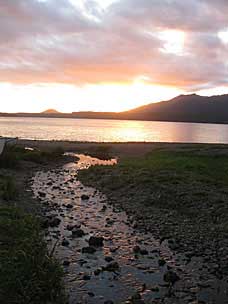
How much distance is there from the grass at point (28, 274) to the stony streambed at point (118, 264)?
111 centimetres

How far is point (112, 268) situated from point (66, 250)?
2280 mm

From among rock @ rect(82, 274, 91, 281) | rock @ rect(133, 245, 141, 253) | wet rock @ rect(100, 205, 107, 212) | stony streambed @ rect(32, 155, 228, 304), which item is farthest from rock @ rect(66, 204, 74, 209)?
rock @ rect(82, 274, 91, 281)

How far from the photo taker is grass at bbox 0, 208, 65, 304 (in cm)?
844

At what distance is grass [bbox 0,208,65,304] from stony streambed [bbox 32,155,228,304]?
1.11m

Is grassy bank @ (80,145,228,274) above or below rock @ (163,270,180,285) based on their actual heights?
Answer: above

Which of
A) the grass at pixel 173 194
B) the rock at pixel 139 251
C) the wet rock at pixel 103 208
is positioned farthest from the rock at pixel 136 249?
the wet rock at pixel 103 208

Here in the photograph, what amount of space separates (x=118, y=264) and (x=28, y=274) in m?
4.57

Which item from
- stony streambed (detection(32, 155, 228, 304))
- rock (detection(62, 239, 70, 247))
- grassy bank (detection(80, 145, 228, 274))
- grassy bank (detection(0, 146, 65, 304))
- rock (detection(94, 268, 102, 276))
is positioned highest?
grassy bank (detection(0, 146, 65, 304))

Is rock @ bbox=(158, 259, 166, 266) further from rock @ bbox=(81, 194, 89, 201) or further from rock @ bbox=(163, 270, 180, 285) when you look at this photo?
rock @ bbox=(81, 194, 89, 201)

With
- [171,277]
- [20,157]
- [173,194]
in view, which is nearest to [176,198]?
[173,194]

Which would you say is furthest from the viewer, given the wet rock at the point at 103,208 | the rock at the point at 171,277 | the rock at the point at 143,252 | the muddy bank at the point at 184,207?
the wet rock at the point at 103,208

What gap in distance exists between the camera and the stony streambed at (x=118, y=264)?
10.8 metres

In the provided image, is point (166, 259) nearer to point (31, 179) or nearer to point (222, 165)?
point (31, 179)

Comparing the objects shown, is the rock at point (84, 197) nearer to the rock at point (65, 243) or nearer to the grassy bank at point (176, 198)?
the grassy bank at point (176, 198)
